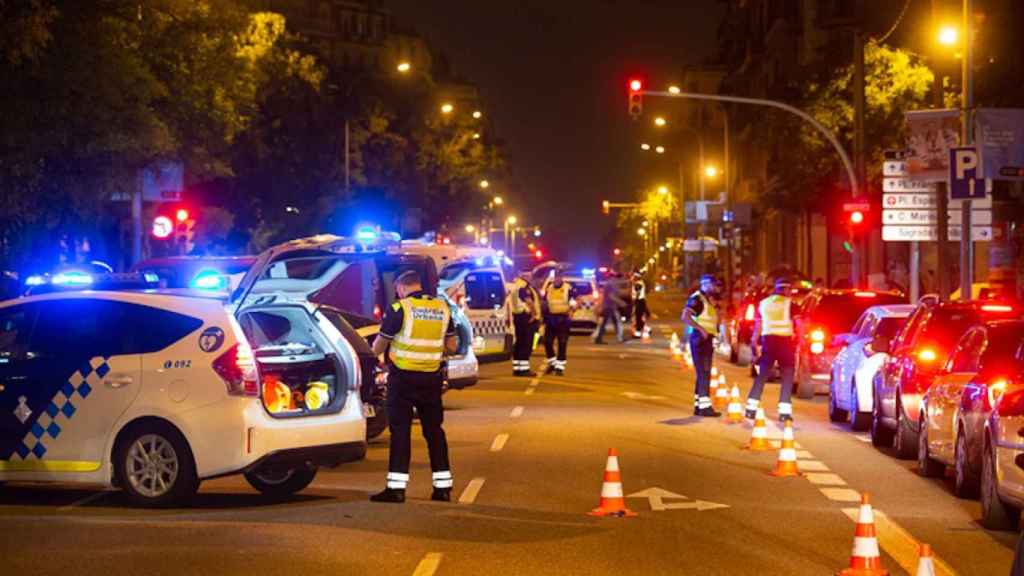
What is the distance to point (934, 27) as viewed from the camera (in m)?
28.5

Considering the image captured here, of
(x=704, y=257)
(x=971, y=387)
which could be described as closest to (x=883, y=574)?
(x=971, y=387)

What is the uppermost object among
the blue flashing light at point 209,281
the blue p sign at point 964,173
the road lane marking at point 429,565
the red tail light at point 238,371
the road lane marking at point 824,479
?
the blue p sign at point 964,173

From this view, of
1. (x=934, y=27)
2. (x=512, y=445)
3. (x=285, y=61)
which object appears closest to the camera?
(x=512, y=445)

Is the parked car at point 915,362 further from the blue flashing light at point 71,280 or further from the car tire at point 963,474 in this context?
the blue flashing light at point 71,280

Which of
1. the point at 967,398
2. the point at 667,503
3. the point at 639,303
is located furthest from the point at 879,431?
the point at 639,303

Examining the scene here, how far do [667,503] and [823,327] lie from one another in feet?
46.5

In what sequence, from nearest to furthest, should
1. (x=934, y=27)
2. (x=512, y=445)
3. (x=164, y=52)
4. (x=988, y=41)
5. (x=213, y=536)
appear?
(x=213, y=536), (x=512, y=445), (x=934, y=27), (x=164, y=52), (x=988, y=41)

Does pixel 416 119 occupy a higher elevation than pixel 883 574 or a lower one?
higher

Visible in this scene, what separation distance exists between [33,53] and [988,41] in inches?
1047

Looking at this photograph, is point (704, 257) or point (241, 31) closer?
point (241, 31)

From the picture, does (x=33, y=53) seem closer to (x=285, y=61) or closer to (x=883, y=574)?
(x=883, y=574)

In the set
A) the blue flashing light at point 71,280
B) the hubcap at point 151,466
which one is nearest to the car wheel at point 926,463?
the hubcap at point 151,466

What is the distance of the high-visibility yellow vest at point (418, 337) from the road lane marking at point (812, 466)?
14.5ft

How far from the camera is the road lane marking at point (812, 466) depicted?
17.0 meters
